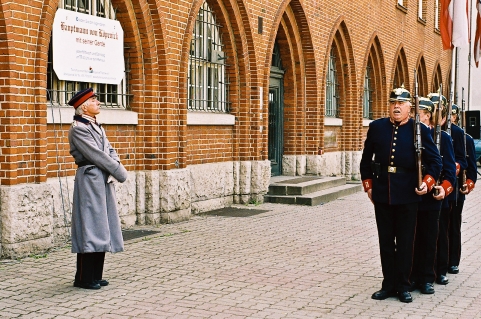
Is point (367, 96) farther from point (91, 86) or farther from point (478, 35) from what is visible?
point (91, 86)

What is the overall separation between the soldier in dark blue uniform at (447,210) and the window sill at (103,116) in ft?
14.3

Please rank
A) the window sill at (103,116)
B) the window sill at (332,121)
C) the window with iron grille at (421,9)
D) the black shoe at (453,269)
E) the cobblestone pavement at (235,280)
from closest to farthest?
the cobblestone pavement at (235,280), the black shoe at (453,269), the window sill at (103,116), the window sill at (332,121), the window with iron grille at (421,9)

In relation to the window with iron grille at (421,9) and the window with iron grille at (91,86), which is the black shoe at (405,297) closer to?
the window with iron grille at (91,86)

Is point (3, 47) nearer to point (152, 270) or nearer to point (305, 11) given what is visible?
point (152, 270)

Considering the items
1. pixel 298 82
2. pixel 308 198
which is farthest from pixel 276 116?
pixel 308 198

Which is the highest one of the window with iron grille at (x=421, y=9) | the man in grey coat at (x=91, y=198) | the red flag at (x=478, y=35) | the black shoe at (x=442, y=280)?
the window with iron grille at (x=421, y=9)

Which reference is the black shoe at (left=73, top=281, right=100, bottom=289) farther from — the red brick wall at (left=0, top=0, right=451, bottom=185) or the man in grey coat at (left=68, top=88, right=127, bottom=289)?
the red brick wall at (left=0, top=0, right=451, bottom=185)

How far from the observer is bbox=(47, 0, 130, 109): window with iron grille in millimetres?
9652

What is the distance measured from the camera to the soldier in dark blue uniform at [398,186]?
22.4 feet

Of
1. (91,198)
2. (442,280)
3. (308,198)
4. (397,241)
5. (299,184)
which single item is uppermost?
(91,198)

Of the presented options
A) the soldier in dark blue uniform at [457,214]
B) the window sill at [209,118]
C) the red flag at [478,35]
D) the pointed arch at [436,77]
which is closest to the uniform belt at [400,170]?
the soldier in dark blue uniform at [457,214]

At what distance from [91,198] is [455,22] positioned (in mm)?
5492

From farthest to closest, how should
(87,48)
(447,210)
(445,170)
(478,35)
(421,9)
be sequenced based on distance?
(421,9)
(478,35)
(87,48)
(447,210)
(445,170)

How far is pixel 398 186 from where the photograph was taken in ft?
22.3
